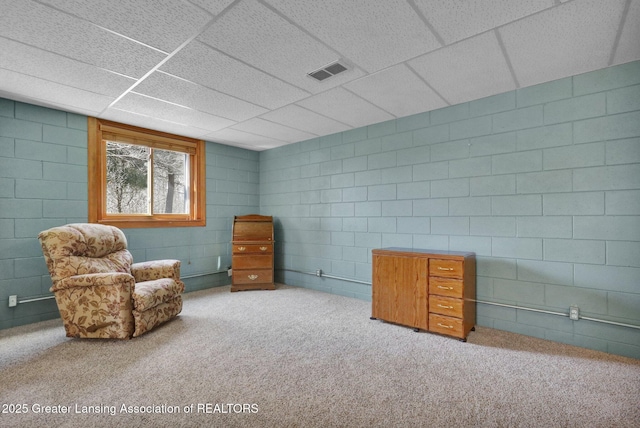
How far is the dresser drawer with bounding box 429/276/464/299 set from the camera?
2.71 metres

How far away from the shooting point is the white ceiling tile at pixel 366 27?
1735mm

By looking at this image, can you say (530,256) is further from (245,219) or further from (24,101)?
(24,101)

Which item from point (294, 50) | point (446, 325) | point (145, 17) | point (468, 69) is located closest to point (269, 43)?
point (294, 50)

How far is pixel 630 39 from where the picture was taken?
206 cm

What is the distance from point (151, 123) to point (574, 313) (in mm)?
5127

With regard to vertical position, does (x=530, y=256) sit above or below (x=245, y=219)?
below

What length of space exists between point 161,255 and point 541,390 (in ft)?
14.6

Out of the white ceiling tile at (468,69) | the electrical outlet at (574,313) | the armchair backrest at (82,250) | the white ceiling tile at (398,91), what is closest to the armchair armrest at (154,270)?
the armchair backrest at (82,250)

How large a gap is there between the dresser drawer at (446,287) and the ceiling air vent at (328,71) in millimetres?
2108

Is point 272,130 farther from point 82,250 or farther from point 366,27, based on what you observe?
point 82,250

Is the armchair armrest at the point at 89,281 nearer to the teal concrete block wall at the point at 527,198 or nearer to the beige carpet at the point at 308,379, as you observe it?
the beige carpet at the point at 308,379

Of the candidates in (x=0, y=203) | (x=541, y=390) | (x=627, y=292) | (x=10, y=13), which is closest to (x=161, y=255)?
(x=0, y=203)

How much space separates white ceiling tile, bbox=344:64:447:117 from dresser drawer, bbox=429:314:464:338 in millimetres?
2223

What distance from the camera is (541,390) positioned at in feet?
6.30
